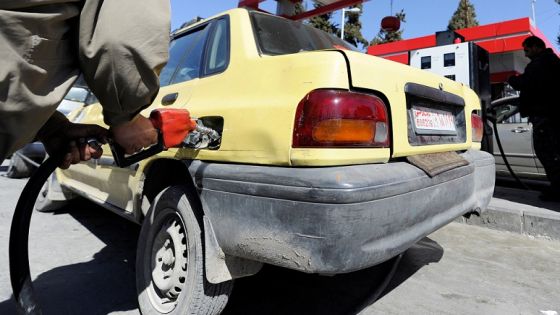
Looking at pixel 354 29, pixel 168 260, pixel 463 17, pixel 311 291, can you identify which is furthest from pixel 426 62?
pixel 463 17

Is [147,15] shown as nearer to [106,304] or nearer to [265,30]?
[265,30]

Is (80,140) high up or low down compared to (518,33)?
down

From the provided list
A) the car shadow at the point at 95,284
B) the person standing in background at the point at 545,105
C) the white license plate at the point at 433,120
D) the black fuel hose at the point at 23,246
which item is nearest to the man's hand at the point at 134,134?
the black fuel hose at the point at 23,246

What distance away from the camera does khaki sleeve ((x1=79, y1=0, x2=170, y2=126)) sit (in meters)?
1.02

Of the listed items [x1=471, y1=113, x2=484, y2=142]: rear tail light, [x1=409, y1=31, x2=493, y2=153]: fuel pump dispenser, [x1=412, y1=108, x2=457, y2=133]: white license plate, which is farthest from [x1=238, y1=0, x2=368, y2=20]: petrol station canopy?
[x1=412, y1=108, x2=457, y2=133]: white license plate

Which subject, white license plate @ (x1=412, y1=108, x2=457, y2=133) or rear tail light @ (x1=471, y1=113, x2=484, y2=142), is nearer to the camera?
white license plate @ (x1=412, y1=108, x2=457, y2=133)

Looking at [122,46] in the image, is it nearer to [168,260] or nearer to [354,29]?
[168,260]

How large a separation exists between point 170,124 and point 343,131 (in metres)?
0.68

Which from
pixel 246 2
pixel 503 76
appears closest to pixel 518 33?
pixel 503 76

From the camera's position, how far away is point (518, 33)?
10672 mm

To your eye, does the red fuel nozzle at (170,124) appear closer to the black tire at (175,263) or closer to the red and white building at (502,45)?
the black tire at (175,263)

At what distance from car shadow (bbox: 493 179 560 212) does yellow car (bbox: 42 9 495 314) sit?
7.82ft

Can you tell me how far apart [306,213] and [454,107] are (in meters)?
1.48

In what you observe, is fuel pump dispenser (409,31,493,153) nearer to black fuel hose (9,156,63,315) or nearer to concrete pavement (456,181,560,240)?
concrete pavement (456,181,560,240)
